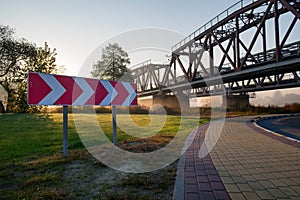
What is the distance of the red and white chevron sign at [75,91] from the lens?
15.3ft

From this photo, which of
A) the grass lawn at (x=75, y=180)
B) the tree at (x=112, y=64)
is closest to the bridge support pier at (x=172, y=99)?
the tree at (x=112, y=64)

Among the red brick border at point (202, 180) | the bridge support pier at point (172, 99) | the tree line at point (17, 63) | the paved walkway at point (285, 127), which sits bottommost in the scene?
the red brick border at point (202, 180)

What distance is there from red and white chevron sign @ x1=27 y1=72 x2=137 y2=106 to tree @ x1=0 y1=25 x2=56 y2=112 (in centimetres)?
2716

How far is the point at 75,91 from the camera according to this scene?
17.6 feet

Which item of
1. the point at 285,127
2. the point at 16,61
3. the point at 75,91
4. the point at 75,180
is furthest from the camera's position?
the point at 16,61

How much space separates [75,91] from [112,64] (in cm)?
4213

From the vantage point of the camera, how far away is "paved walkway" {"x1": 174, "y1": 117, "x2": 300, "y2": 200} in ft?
10.4

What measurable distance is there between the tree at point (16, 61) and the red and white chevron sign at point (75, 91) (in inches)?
1069

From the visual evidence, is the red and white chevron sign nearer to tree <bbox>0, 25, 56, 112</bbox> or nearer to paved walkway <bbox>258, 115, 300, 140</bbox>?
paved walkway <bbox>258, 115, 300, 140</bbox>

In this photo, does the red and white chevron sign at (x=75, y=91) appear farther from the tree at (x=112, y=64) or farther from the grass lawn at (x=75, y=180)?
the tree at (x=112, y=64)

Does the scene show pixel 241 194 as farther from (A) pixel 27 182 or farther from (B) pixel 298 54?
(B) pixel 298 54

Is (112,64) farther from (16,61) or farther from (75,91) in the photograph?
(75,91)

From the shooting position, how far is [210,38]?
31.7 m

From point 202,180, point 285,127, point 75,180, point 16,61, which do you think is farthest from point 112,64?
point 202,180
